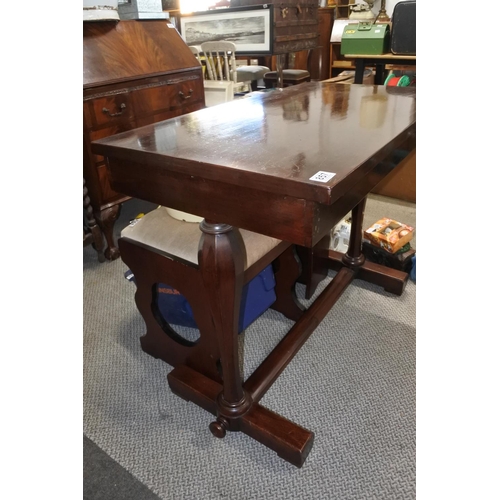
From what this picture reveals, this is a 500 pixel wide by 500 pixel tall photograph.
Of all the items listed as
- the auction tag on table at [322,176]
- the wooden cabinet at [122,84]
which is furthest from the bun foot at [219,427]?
the wooden cabinet at [122,84]

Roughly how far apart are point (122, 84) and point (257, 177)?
1.37 m

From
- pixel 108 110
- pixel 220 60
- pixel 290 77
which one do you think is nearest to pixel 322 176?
pixel 108 110

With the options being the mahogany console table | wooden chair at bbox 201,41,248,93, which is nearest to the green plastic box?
wooden chair at bbox 201,41,248,93

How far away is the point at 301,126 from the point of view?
86 centimetres

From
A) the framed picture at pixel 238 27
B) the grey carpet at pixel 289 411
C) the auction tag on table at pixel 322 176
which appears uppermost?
the framed picture at pixel 238 27

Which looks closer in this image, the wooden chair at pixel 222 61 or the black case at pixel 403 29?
the black case at pixel 403 29

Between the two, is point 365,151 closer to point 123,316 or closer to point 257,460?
point 257,460

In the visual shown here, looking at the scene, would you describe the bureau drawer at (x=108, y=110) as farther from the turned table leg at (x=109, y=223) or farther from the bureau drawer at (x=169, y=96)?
the turned table leg at (x=109, y=223)

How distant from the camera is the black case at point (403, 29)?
6.58 feet

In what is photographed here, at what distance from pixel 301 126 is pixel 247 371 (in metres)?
0.73

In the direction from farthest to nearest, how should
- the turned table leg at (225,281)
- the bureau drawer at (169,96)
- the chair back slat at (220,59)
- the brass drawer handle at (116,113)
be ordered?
1. the chair back slat at (220,59)
2. the bureau drawer at (169,96)
3. the brass drawer handle at (116,113)
4. the turned table leg at (225,281)

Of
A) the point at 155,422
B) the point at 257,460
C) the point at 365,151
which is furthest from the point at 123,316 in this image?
the point at 365,151

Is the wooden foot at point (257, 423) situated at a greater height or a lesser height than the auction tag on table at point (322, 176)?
lesser

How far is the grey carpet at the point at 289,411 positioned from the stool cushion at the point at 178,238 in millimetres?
427
